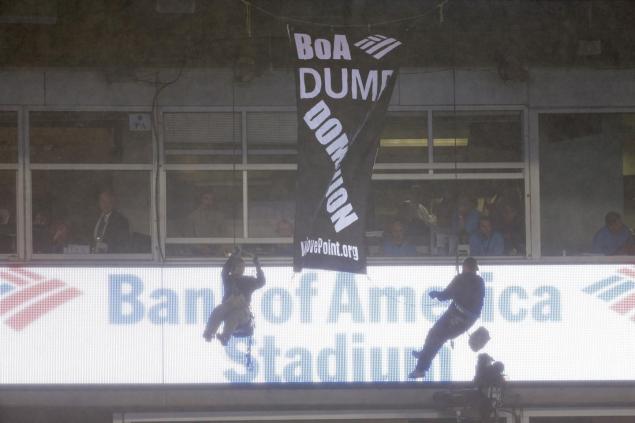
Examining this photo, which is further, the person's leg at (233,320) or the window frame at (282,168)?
the window frame at (282,168)

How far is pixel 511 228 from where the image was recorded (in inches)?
369

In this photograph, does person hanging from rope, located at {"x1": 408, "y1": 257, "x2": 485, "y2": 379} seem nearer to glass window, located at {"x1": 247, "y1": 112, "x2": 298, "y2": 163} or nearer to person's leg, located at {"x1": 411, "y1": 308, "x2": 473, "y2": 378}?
person's leg, located at {"x1": 411, "y1": 308, "x2": 473, "y2": 378}

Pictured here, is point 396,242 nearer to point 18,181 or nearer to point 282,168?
point 282,168

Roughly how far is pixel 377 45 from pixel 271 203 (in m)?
2.22

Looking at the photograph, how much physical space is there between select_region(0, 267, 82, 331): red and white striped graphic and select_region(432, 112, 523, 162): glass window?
3.93 metres

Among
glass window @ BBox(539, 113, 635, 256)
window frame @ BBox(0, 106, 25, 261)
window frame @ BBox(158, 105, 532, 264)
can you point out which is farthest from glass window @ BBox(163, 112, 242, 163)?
glass window @ BBox(539, 113, 635, 256)

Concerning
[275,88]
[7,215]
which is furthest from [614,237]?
[7,215]

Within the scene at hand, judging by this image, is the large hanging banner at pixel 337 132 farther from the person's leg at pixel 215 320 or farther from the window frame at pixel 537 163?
the window frame at pixel 537 163

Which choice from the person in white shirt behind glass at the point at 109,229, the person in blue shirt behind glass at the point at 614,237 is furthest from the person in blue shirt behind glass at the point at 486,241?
the person in white shirt behind glass at the point at 109,229

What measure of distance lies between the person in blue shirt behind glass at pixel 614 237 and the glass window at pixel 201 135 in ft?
12.3

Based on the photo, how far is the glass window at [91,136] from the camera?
9297 mm

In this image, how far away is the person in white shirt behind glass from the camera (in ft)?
30.4

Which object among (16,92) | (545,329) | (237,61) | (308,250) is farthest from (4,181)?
(545,329)

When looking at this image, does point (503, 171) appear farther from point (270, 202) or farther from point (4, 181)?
point (4, 181)
